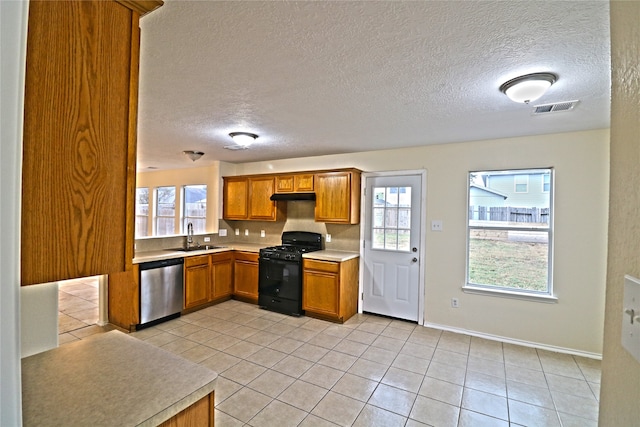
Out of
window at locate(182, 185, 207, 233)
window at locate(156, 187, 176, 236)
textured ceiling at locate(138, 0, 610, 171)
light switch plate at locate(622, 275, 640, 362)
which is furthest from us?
window at locate(156, 187, 176, 236)

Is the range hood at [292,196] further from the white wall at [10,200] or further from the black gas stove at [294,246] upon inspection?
the white wall at [10,200]

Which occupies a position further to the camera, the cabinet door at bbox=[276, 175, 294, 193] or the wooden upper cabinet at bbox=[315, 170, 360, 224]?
the cabinet door at bbox=[276, 175, 294, 193]

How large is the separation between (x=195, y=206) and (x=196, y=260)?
2.38 metres

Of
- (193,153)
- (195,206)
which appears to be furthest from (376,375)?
(195,206)

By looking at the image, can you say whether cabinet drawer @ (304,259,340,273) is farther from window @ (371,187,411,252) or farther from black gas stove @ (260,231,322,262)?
window @ (371,187,411,252)

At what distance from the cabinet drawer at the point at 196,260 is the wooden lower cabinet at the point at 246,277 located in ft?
→ 1.88

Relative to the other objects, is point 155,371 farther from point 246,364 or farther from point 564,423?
point 564,423

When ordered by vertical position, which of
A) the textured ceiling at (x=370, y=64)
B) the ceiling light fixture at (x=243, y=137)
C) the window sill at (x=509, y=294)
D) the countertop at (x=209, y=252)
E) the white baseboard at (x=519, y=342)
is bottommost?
the white baseboard at (x=519, y=342)

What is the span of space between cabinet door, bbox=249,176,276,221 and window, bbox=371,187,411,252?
170cm

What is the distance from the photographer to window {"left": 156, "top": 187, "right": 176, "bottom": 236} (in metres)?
6.74

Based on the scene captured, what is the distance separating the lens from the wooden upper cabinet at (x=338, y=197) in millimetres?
4215

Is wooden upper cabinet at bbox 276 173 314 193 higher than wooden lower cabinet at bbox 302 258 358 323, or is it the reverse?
wooden upper cabinet at bbox 276 173 314 193

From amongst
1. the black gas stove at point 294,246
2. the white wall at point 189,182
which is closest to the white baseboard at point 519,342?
the black gas stove at point 294,246

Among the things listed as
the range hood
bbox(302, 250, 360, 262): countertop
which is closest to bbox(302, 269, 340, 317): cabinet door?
bbox(302, 250, 360, 262): countertop
